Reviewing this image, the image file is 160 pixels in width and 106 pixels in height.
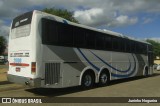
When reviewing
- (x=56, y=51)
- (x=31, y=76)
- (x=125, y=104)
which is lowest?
(x=125, y=104)

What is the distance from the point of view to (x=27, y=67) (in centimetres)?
1134

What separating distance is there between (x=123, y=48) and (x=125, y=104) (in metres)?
8.74

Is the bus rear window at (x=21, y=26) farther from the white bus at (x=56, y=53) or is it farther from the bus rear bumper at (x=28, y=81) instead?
the bus rear bumper at (x=28, y=81)

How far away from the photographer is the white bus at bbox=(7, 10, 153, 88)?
11219 millimetres

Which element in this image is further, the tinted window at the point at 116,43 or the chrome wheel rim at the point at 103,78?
the tinted window at the point at 116,43

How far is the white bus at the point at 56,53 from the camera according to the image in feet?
36.8

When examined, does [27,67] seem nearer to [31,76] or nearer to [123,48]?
[31,76]

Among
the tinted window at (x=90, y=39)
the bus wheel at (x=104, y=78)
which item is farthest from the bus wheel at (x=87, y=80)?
the tinted window at (x=90, y=39)

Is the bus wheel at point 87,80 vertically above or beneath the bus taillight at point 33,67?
beneath

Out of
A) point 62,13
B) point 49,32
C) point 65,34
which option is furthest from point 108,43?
point 62,13

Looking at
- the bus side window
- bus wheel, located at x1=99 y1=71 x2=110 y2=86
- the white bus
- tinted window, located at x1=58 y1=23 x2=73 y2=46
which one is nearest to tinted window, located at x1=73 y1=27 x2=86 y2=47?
the white bus

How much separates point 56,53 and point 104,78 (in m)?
4.80

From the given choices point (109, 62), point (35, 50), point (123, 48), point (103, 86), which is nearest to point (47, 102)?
point (35, 50)

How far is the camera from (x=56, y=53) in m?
12.0
